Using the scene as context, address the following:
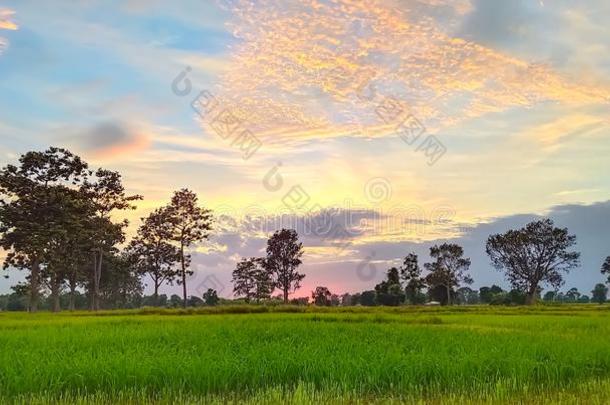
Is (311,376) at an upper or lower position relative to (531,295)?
upper

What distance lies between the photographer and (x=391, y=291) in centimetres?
6569

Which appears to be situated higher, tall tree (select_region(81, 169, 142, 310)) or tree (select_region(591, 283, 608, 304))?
tall tree (select_region(81, 169, 142, 310))

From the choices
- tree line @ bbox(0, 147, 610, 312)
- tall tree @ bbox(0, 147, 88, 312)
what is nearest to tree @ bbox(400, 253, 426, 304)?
tree line @ bbox(0, 147, 610, 312)

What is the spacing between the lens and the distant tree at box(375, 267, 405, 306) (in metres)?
64.3

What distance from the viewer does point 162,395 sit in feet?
21.6

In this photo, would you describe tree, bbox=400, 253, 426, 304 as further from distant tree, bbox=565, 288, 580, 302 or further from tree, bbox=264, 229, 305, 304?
distant tree, bbox=565, 288, 580, 302

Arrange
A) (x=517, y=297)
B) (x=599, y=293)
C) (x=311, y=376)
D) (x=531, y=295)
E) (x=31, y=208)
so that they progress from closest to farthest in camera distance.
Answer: (x=311, y=376) → (x=31, y=208) → (x=531, y=295) → (x=517, y=297) → (x=599, y=293)

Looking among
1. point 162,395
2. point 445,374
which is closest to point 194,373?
point 162,395

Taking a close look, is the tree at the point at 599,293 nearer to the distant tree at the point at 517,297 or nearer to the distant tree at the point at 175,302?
the distant tree at the point at 517,297

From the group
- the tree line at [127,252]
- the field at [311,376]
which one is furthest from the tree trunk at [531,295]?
the field at [311,376]

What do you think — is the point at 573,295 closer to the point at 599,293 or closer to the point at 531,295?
the point at 599,293

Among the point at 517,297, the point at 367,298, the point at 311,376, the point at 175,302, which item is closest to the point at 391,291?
the point at 367,298

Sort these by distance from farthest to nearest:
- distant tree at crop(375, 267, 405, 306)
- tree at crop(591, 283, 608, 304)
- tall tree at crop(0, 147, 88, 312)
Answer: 1. tree at crop(591, 283, 608, 304)
2. distant tree at crop(375, 267, 405, 306)
3. tall tree at crop(0, 147, 88, 312)

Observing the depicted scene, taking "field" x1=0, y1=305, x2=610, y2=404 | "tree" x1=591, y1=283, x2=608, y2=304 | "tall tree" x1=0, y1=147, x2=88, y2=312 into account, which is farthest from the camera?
"tree" x1=591, y1=283, x2=608, y2=304
